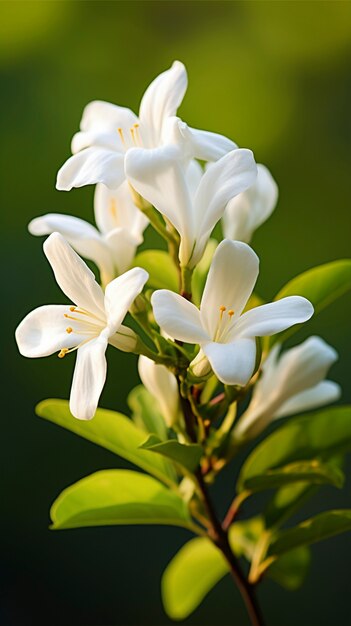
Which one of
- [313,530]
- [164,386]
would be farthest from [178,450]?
[313,530]

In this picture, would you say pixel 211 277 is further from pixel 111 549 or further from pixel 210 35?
pixel 210 35

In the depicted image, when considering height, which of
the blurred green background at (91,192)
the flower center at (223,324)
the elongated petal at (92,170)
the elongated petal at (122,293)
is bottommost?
the blurred green background at (91,192)

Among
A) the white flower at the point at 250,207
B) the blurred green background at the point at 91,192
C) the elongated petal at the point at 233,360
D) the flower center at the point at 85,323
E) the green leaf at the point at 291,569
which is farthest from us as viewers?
the blurred green background at the point at 91,192

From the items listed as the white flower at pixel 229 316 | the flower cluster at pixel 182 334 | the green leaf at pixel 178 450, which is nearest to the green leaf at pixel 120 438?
the flower cluster at pixel 182 334

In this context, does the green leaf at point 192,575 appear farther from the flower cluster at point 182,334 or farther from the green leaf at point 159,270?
the green leaf at point 159,270

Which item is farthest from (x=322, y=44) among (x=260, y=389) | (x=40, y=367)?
(x=260, y=389)

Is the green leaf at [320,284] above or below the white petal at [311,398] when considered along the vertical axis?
above

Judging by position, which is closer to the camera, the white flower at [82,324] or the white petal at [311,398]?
the white flower at [82,324]
